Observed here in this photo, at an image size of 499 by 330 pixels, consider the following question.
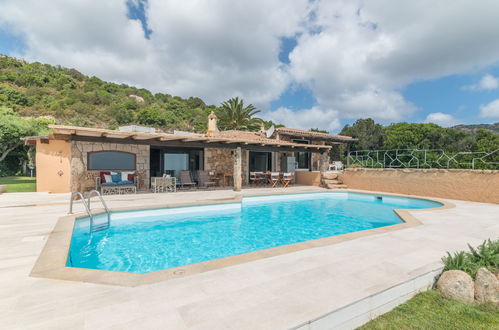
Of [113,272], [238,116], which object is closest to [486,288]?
[113,272]

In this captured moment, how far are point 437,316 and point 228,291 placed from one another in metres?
2.07

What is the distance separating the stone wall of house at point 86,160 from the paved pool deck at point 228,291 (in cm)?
637

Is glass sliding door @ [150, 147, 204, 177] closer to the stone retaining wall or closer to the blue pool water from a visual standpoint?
the blue pool water

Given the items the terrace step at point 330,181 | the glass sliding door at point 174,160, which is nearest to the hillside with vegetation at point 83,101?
the glass sliding door at point 174,160

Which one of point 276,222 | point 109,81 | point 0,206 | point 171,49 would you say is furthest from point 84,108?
point 276,222

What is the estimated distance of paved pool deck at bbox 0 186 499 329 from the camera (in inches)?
82.0

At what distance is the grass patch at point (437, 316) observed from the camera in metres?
2.26

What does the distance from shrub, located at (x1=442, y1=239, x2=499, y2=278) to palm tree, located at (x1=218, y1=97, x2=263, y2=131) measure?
25.8 metres

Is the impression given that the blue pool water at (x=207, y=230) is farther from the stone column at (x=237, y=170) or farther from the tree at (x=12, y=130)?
the tree at (x=12, y=130)

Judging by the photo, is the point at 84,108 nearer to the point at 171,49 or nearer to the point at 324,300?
the point at 171,49

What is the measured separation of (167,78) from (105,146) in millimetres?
41657

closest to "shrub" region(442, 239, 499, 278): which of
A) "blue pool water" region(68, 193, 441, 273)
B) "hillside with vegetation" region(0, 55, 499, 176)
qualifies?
"blue pool water" region(68, 193, 441, 273)

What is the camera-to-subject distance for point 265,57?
17094 mm

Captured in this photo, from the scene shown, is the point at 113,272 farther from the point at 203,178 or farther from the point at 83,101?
the point at 83,101
